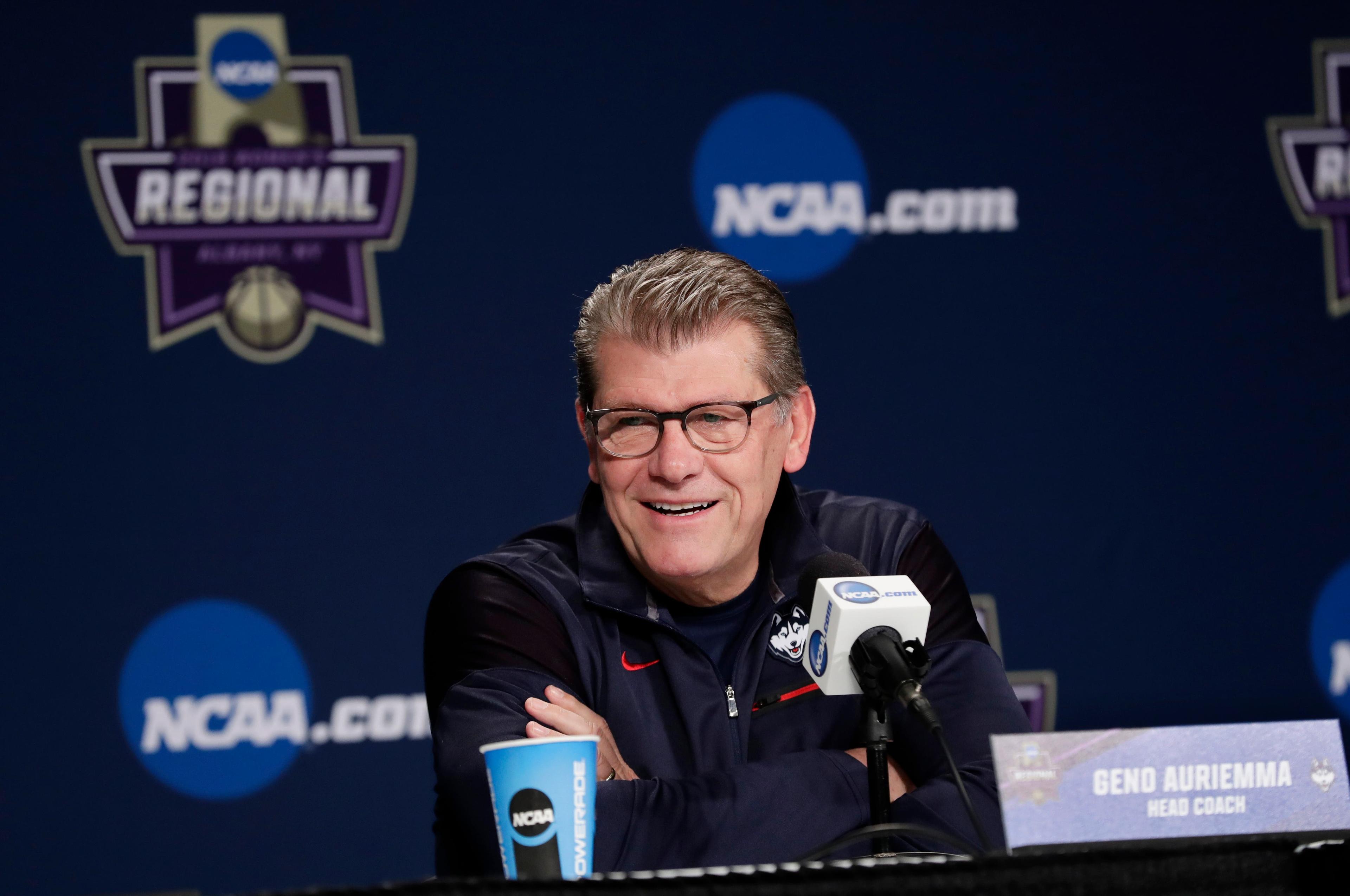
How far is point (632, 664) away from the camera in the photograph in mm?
1801

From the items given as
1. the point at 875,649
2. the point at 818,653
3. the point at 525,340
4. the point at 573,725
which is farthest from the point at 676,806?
the point at 525,340

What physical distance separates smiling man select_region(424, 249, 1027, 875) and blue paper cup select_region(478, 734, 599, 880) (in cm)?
55

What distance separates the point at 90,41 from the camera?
121 inches

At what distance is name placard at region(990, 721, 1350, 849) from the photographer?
0.93 metres

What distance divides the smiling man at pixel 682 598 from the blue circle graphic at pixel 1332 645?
199cm

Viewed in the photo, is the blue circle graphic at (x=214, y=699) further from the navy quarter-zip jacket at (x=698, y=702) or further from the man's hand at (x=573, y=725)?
the man's hand at (x=573, y=725)

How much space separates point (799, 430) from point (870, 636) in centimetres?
83

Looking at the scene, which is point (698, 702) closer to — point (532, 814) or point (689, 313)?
point (689, 313)

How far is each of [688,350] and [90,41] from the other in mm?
2296

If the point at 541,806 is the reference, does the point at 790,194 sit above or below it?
above

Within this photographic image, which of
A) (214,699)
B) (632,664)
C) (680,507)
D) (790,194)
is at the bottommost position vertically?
(214,699)

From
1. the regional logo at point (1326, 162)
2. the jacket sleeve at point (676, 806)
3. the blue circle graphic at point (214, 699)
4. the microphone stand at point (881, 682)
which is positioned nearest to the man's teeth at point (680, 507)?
the jacket sleeve at point (676, 806)

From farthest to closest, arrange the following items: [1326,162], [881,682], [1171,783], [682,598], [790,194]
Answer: [1326,162] < [790,194] < [682,598] < [881,682] < [1171,783]

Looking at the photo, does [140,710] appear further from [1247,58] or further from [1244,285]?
[1247,58]
